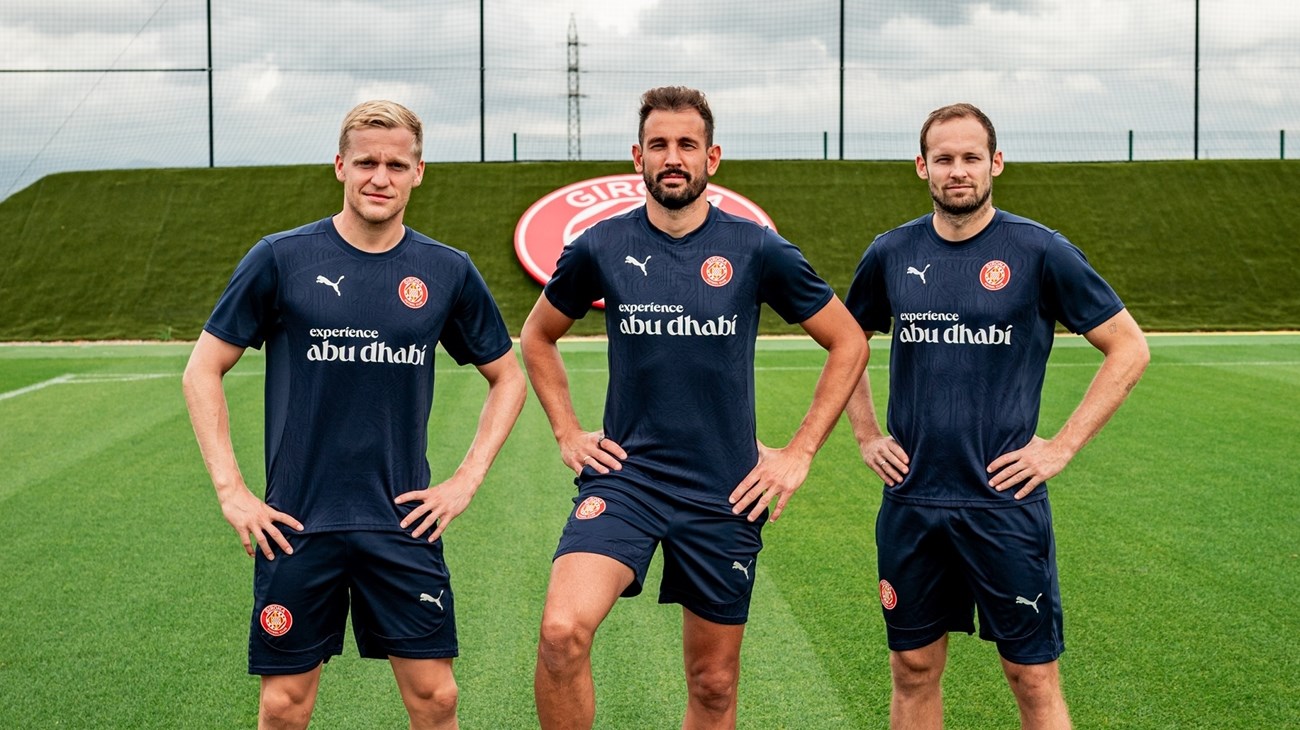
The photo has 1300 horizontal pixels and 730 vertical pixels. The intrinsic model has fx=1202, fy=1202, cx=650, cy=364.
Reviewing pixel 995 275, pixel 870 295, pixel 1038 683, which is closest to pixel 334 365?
pixel 870 295

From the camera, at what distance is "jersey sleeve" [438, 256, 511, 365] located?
3.78 metres

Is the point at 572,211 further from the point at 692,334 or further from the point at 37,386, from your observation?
the point at 692,334

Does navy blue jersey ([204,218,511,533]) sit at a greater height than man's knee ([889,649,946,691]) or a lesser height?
A: greater

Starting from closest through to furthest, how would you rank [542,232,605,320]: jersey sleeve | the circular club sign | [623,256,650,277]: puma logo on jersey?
[623,256,650,277]: puma logo on jersey
[542,232,605,320]: jersey sleeve
the circular club sign

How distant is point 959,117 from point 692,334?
1.10 metres

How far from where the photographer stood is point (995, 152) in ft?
13.0

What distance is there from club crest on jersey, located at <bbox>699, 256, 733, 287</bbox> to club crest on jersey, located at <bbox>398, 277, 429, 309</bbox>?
0.87m

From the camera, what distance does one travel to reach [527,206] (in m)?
23.8

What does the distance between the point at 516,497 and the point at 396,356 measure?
493 centimetres

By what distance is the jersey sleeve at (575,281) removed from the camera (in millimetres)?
3963

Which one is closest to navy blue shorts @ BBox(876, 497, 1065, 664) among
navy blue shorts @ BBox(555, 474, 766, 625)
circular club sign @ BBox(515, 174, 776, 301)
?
navy blue shorts @ BBox(555, 474, 766, 625)

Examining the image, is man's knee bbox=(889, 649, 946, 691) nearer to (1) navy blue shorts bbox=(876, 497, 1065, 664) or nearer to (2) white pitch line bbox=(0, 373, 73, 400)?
(1) navy blue shorts bbox=(876, 497, 1065, 664)

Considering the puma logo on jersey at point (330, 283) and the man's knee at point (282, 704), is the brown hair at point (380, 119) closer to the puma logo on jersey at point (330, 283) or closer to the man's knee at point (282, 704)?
the puma logo on jersey at point (330, 283)

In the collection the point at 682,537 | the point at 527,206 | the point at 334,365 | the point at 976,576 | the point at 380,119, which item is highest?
the point at 527,206
